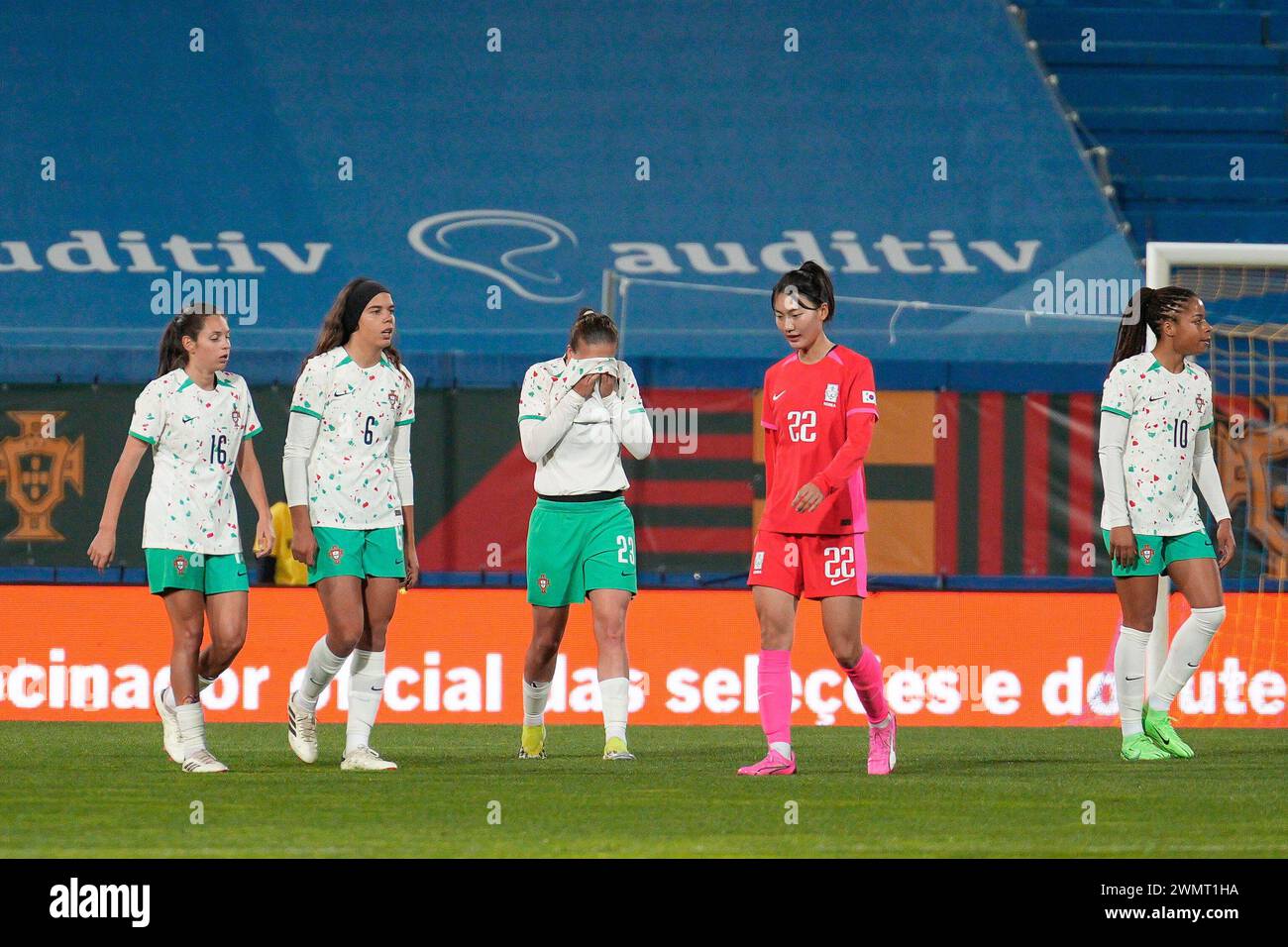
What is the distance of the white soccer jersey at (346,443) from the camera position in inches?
292

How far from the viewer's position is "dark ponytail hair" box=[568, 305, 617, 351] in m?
7.71

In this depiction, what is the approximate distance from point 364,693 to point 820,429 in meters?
2.01

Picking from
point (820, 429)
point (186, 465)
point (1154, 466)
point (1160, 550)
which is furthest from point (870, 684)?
point (186, 465)

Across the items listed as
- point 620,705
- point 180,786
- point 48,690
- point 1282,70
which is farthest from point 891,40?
point 180,786

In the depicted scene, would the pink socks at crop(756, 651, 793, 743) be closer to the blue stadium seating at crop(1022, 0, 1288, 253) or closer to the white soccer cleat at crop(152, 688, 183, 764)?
the white soccer cleat at crop(152, 688, 183, 764)

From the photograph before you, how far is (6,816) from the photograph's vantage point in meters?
6.00

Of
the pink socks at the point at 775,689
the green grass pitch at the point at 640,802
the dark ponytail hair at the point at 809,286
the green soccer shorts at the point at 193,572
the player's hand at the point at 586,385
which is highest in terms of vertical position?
the dark ponytail hair at the point at 809,286

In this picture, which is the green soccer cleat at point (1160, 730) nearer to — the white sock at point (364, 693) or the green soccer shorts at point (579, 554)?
the green soccer shorts at point (579, 554)

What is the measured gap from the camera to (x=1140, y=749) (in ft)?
26.6

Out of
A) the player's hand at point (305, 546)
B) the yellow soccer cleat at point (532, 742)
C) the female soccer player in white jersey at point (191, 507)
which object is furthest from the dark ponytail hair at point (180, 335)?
the yellow soccer cleat at point (532, 742)

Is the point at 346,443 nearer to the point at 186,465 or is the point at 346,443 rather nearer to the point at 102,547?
the point at 186,465

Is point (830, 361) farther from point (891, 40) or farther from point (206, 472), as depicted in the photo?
point (891, 40)

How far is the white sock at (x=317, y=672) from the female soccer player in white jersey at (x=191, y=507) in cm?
35

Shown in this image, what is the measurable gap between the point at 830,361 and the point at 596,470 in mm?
1193
